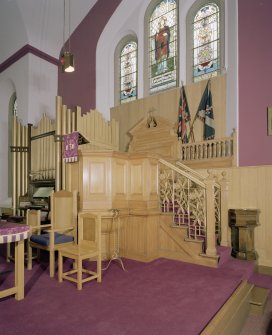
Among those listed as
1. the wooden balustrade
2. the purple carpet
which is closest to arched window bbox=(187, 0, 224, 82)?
the wooden balustrade

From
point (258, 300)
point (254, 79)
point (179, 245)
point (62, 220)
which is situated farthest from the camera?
point (254, 79)

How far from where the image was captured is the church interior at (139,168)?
3.03m

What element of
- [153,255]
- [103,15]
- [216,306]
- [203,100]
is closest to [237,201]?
[153,255]

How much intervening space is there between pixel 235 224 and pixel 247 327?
6.36 ft

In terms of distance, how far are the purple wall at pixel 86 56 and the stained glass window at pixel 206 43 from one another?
8.40 feet

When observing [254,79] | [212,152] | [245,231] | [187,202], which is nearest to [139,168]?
[187,202]

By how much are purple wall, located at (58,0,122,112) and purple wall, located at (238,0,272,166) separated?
13.2 feet

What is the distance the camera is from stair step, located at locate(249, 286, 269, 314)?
3.53m

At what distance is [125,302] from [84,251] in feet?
2.58

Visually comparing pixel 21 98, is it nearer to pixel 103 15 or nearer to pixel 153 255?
pixel 103 15

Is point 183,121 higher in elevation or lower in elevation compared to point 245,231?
higher

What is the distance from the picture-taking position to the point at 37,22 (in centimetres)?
878

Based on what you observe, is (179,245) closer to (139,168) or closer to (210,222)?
(210,222)

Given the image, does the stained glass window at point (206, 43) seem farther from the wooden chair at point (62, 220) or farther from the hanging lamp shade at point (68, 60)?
the wooden chair at point (62, 220)
